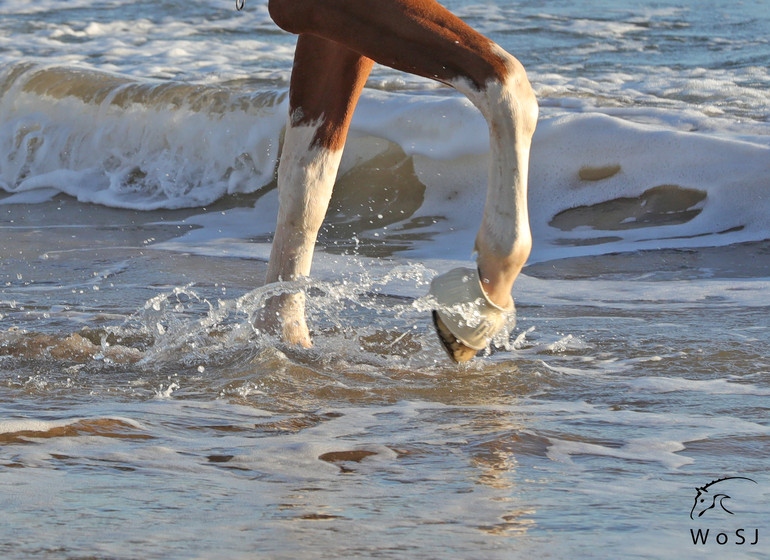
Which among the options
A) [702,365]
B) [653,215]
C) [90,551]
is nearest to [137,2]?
[653,215]

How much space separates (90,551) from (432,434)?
94 cm

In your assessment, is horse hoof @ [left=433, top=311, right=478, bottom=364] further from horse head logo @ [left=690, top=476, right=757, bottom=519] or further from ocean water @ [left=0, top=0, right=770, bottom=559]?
horse head logo @ [left=690, top=476, right=757, bottom=519]

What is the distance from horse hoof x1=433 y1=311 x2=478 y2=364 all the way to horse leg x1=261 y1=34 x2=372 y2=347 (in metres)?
0.65

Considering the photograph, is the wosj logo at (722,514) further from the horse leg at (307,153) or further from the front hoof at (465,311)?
the horse leg at (307,153)

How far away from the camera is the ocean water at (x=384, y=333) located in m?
1.87

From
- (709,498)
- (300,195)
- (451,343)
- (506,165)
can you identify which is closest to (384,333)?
(300,195)

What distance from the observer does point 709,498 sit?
6.51ft

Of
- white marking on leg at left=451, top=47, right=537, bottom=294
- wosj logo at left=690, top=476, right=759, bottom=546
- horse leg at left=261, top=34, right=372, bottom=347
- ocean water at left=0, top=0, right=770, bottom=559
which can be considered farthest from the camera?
horse leg at left=261, top=34, right=372, bottom=347

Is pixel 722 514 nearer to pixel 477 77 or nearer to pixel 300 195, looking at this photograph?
pixel 477 77

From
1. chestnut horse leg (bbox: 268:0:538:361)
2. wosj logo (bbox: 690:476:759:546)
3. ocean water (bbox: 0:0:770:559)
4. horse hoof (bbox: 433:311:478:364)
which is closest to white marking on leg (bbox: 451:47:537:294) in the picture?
chestnut horse leg (bbox: 268:0:538:361)

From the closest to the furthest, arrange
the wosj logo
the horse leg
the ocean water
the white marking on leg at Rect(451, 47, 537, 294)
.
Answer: the wosj logo
the ocean water
the white marking on leg at Rect(451, 47, 537, 294)
the horse leg

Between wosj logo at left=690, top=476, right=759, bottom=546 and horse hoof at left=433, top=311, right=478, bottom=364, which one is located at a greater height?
horse hoof at left=433, top=311, right=478, bottom=364

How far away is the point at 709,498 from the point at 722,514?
0.32 ft

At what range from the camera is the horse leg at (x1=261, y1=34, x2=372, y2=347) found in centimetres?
316
